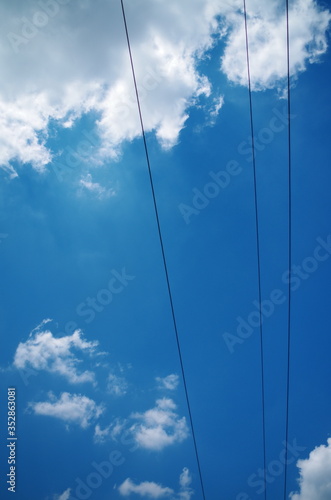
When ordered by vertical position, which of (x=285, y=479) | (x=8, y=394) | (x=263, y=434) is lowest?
(x=285, y=479)

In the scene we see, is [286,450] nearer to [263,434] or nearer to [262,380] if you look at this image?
[263,434]

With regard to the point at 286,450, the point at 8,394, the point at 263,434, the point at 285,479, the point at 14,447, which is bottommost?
the point at 285,479

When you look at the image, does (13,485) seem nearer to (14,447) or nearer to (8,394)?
(14,447)

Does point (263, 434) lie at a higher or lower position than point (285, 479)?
higher

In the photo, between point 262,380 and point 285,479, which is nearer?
point 262,380

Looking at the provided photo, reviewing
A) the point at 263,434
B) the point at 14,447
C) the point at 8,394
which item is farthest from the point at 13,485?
the point at 263,434

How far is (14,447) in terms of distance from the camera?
1124cm

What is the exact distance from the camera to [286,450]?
36.5 ft

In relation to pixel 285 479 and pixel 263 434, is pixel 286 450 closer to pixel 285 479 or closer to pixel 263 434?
pixel 263 434

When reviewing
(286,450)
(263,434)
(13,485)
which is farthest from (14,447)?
(286,450)

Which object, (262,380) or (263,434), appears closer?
(262,380)

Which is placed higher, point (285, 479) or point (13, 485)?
point (13, 485)

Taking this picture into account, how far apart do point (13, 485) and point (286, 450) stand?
12694mm

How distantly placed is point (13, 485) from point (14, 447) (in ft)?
5.60
